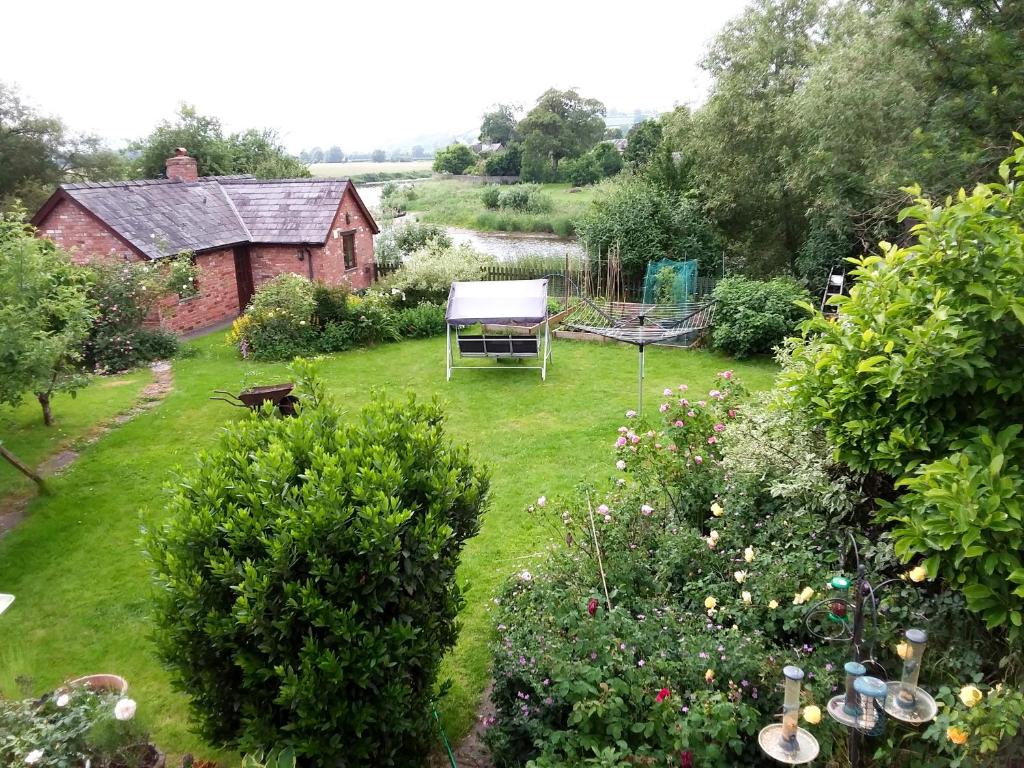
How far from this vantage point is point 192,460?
8.43 meters

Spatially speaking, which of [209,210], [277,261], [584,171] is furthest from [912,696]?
[584,171]

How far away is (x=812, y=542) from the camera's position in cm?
396

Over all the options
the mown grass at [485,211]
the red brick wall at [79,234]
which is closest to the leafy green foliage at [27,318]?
the red brick wall at [79,234]

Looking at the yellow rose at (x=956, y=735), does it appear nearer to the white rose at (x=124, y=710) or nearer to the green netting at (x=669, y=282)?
the white rose at (x=124, y=710)

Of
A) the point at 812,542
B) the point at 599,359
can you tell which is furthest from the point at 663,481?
the point at 599,359

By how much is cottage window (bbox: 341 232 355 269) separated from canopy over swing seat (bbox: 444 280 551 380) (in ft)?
26.1

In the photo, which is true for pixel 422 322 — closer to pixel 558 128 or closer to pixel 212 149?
pixel 212 149

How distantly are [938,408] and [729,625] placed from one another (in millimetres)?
1649

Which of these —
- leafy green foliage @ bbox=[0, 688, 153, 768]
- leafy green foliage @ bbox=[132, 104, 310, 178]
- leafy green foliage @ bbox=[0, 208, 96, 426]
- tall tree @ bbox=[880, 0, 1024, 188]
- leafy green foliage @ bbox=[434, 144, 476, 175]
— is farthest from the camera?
leafy green foliage @ bbox=[434, 144, 476, 175]

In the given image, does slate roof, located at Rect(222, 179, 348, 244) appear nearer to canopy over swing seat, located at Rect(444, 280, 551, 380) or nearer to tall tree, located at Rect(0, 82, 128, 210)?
canopy over swing seat, located at Rect(444, 280, 551, 380)

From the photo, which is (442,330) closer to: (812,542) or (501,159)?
(812,542)

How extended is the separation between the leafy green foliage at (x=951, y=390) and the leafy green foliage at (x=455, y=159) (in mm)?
61325

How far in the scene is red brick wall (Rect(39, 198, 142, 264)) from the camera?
1459 centimetres

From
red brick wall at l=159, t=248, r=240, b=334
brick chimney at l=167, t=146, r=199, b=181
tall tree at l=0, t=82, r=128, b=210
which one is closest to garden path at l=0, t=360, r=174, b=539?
red brick wall at l=159, t=248, r=240, b=334
